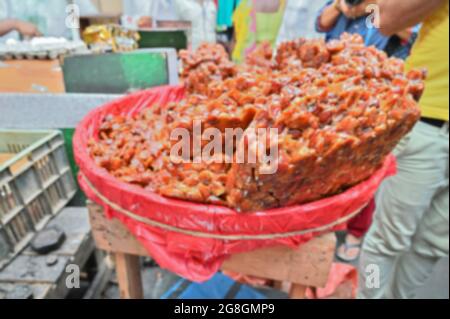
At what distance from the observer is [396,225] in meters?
1.39

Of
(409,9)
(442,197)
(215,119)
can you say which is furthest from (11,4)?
(442,197)

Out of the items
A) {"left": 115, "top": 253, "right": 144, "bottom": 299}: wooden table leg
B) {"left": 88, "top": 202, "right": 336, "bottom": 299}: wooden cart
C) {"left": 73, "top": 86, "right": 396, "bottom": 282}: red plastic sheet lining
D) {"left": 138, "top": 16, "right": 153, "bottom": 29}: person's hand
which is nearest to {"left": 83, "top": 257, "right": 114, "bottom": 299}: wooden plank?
{"left": 115, "top": 253, "right": 144, "bottom": 299}: wooden table leg

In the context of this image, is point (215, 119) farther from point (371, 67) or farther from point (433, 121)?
point (433, 121)

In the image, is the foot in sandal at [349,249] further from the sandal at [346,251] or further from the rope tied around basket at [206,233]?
the rope tied around basket at [206,233]

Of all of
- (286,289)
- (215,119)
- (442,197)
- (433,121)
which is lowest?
(286,289)

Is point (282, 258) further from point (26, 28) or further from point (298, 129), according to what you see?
point (26, 28)

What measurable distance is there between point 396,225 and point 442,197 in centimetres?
24

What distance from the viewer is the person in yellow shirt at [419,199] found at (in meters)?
1.20

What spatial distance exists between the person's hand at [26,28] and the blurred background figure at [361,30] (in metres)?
1.21

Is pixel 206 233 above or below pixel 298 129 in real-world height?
below

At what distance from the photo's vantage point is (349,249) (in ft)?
6.58

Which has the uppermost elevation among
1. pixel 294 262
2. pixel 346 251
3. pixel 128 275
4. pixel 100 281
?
pixel 294 262

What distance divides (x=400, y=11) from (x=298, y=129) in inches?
16.4

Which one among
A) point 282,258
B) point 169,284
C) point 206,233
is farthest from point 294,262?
point 169,284
